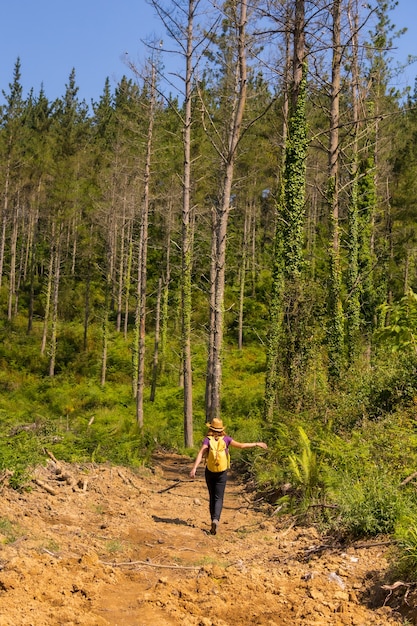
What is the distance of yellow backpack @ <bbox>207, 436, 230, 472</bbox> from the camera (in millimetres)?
7812

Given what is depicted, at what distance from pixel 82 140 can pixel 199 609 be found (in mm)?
49084

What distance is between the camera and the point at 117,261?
161ft

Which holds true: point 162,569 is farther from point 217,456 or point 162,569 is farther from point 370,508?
point 370,508

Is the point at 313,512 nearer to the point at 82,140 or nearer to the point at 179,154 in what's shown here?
the point at 179,154

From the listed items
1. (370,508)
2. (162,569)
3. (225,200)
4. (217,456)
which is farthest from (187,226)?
(162,569)

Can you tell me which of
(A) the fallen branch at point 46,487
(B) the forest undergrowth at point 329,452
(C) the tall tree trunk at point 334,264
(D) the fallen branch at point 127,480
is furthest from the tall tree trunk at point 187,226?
(A) the fallen branch at point 46,487

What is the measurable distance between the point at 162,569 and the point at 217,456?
6.59 feet

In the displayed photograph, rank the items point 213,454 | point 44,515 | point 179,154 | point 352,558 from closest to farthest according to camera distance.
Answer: point 352,558, point 44,515, point 213,454, point 179,154

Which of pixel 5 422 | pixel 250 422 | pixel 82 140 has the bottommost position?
pixel 250 422

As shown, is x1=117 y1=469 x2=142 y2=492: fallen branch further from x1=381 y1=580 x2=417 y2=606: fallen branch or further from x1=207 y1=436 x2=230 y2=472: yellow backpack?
x1=381 y1=580 x2=417 y2=606: fallen branch

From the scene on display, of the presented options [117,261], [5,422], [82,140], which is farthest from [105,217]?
[5,422]

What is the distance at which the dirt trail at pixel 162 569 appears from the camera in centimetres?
462

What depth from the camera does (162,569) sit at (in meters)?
6.05

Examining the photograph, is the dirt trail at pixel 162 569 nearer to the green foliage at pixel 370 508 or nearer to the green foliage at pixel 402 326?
the green foliage at pixel 370 508
